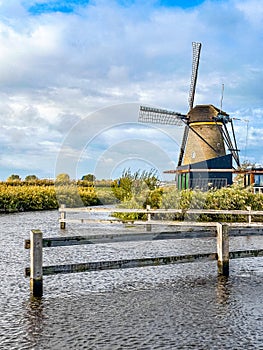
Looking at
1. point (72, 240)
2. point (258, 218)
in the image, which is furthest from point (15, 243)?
point (258, 218)

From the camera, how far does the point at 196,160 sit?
129 feet

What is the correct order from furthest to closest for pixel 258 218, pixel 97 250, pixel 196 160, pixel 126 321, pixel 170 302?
pixel 196 160 → pixel 258 218 → pixel 97 250 → pixel 170 302 → pixel 126 321

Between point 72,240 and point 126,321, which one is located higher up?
point 72,240

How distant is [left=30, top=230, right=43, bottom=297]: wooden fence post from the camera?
809 centimetres

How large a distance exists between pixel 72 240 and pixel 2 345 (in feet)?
10.4

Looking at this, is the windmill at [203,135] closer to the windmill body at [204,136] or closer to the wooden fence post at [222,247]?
the windmill body at [204,136]

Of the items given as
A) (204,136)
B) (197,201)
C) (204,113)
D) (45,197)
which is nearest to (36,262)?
(197,201)

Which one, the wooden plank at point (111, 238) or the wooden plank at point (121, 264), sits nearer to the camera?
the wooden plank at point (121, 264)

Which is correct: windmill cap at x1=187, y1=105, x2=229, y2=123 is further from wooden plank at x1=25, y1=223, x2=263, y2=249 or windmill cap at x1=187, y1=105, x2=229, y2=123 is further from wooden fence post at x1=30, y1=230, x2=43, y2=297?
wooden fence post at x1=30, y1=230, x2=43, y2=297

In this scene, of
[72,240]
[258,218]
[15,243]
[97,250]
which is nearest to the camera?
[72,240]

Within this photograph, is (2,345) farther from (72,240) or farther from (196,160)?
(196,160)

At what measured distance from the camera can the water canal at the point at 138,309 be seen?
609 centimetres

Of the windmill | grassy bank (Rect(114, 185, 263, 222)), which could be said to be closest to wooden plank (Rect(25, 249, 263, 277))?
grassy bank (Rect(114, 185, 263, 222))

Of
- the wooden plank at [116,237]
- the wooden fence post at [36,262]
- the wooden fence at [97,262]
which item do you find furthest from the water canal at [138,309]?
the wooden plank at [116,237]
